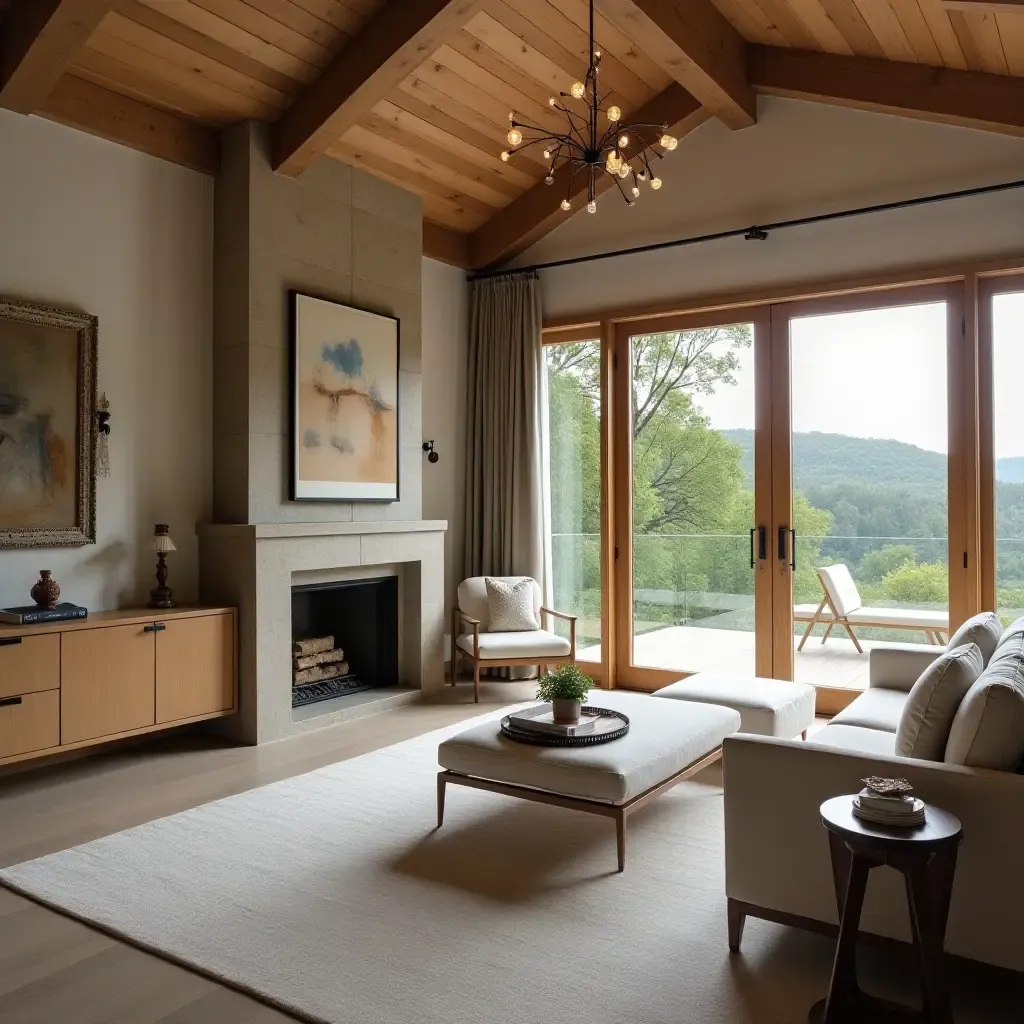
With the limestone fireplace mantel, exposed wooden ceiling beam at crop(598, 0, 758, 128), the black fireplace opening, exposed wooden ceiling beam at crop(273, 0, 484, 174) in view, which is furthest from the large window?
exposed wooden ceiling beam at crop(273, 0, 484, 174)

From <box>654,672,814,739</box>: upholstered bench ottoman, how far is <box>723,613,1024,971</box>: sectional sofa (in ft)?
4.58

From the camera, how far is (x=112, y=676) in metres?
4.23

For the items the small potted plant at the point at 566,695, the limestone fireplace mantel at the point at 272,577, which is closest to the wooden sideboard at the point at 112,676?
the limestone fireplace mantel at the point at 272,577

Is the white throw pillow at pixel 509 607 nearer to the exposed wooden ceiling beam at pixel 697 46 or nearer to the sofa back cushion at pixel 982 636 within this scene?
the sofa back cushion at pixel 982 636

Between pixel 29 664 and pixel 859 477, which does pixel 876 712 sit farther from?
pixel 29 664

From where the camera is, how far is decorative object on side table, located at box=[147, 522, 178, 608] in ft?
15.2

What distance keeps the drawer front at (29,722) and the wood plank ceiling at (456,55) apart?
2.87 meters

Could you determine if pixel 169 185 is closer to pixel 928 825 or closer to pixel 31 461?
pixel 31 461

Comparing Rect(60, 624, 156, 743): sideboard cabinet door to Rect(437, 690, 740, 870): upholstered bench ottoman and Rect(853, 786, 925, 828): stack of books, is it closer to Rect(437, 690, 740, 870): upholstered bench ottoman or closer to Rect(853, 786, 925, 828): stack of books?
Rect(437, 690, 740, 870): upholstered bench ottoman

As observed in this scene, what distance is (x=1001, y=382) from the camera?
16.3ft

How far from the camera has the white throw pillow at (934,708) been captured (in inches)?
99.1

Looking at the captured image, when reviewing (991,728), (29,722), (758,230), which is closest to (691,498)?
(758,230)

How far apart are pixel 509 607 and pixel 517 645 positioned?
41cm

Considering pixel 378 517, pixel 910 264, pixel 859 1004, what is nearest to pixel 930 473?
pixel 910 264
